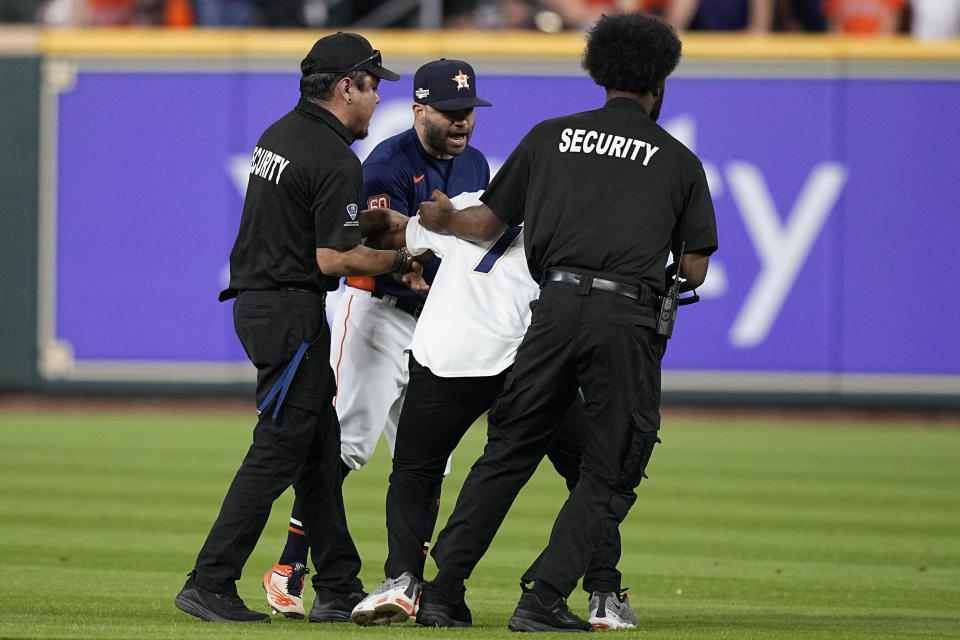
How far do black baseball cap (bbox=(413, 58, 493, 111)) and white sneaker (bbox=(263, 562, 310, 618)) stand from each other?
6.92 feet

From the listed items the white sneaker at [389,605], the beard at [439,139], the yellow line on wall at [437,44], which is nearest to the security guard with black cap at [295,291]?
the white sneaker at [389,605]

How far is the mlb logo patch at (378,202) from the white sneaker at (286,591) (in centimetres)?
158

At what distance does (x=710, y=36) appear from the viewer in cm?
1620

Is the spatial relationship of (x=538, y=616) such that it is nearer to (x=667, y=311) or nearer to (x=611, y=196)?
(x=667, y=311)

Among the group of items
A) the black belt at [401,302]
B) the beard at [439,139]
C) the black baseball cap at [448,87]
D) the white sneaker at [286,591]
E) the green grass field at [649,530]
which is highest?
the black baseball cap at [448,87]

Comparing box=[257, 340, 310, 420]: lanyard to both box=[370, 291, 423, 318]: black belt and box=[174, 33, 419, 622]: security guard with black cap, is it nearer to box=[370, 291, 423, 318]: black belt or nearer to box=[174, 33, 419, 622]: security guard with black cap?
box=[174, 33, 419, 622]: security guard with black cap

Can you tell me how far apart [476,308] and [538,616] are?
119 centimetres

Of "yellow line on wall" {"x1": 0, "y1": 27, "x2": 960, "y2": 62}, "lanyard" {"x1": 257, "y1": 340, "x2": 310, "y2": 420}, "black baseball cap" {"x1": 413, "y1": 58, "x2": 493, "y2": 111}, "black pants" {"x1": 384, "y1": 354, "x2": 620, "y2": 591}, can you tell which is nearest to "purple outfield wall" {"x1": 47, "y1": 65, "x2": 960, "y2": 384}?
"yellow line on wall" {"x1": 0, "y1": 27, "x2": 960, "y2": 62}

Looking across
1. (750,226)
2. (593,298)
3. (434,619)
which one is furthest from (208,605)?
(750,226)

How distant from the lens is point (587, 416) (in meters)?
5.81

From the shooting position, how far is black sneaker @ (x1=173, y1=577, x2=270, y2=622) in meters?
5.95

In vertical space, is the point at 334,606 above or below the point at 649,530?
above

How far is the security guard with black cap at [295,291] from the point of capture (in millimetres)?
6008

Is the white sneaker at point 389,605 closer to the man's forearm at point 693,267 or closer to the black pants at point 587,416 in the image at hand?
the black pants at point 587,416
